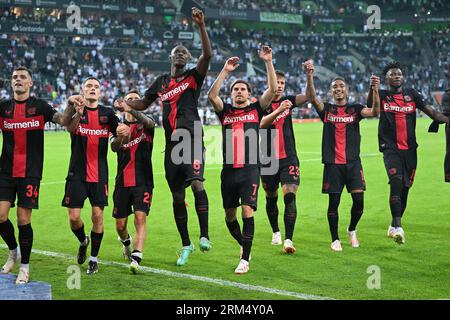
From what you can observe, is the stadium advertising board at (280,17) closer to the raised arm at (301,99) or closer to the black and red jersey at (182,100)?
the raised arm at (301,99)

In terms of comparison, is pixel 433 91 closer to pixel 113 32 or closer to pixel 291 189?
pixel 113 32

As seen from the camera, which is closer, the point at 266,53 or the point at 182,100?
the point at 266,53

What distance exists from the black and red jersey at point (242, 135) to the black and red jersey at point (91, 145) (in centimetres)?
136

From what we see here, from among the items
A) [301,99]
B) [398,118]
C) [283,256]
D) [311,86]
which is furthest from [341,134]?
[283,256]

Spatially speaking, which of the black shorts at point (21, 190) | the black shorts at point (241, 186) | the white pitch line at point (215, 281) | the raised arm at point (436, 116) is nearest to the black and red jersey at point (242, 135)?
the black shorts at point (241, 186)

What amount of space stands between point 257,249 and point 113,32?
46327mm

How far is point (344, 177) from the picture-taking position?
10359 mm

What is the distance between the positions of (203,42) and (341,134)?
2942mm

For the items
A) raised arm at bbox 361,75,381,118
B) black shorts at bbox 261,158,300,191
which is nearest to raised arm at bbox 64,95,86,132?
black shorts at bbox 261,158,300,191

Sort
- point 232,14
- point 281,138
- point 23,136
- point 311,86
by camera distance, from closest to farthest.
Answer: point 23,136 < point 311,86 < point 281,138 < point 232,14

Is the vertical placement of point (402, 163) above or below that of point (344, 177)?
above

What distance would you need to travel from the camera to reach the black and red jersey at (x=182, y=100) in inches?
347

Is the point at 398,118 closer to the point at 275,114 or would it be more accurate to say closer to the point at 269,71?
the point at 275,114
